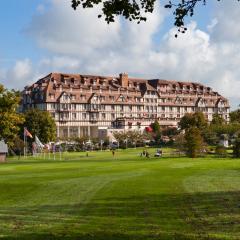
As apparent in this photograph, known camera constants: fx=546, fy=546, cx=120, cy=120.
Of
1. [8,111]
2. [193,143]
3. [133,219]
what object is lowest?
[133,219]

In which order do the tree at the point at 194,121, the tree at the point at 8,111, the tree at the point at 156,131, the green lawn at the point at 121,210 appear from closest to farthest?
the green lawn at the point at 121,210 < the tree at the point at 8,111 < the tree at the point at 194,121 < the tree at the point at 156,131

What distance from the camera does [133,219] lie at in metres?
20.2

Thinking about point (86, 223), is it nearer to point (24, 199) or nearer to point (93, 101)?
point (24, 199)

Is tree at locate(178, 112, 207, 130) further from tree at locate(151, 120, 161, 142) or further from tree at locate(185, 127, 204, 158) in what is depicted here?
tree at locate(185, 127, 204, 158)

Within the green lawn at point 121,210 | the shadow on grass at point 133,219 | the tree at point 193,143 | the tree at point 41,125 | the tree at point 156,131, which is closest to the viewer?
the shadow on grass at point 133,219

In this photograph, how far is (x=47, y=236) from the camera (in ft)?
51.6

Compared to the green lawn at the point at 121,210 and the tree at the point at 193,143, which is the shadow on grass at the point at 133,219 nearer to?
the green lawn at the point at 121,210

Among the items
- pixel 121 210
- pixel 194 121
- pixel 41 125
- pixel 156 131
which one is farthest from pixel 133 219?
pixel 156 131

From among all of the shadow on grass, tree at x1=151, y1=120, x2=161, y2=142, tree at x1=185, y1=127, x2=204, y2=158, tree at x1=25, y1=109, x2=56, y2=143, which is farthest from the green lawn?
tree at x1=151, y1=120, x2=161, y2=142

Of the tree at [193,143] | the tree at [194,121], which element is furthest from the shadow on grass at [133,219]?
the tree at [194,121]

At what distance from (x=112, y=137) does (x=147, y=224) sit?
535ft

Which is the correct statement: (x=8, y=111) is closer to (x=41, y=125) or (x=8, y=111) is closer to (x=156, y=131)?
(x=41, y=125)

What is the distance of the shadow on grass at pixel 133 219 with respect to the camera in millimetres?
16156

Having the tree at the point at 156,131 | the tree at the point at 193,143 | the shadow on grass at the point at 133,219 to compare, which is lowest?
the shadow on grass at the point at 133,219
